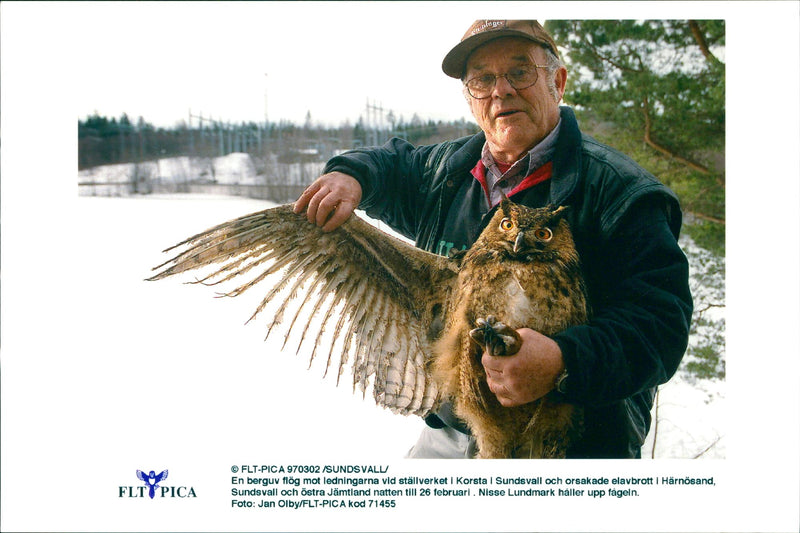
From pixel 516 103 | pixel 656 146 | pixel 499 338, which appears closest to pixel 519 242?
pixel 499 338

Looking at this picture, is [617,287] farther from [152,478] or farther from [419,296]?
[152,478]

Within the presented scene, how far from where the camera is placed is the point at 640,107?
2.80 m

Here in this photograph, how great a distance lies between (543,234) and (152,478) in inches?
72.3

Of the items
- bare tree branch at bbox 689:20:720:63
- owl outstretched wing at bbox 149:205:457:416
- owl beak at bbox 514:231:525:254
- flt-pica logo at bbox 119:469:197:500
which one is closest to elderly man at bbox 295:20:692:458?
owl outstretched wing at bbox 149:205:457:416

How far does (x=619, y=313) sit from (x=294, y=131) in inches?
59.0

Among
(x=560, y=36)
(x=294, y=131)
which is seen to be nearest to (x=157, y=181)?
(x=294, y=131)

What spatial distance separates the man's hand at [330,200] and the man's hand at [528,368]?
77 cm

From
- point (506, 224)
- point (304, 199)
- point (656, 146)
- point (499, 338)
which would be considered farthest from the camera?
point (656, 146)

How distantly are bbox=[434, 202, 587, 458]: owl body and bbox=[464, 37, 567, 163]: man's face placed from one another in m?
0.27

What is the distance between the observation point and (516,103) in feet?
8.59

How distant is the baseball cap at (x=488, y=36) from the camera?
2652 millimetres

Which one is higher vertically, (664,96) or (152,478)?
(664,96)

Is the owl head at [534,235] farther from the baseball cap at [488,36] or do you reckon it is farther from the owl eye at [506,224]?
the baseball cap at [488,36]

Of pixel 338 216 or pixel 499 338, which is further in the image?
pixel 338 216
